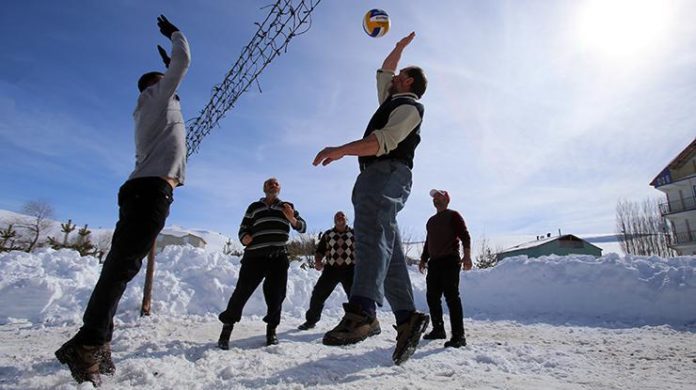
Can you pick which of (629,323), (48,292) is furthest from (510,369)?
(48,292)

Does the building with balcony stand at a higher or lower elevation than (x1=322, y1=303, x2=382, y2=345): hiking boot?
higher

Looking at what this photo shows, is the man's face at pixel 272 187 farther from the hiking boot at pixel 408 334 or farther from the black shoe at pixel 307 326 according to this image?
the hiking boot at pixel 408 334

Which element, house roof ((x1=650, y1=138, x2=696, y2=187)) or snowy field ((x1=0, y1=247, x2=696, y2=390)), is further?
house roof ((x1=650, y1=138, x2=696, y2=187))

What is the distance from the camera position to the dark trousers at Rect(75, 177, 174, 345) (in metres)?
2.39

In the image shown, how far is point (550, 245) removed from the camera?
137 ft

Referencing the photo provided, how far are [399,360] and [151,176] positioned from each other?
7.07 ft

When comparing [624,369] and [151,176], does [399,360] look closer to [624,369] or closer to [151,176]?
[151,176]

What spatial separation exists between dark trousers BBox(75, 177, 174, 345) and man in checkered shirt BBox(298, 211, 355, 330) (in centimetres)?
394

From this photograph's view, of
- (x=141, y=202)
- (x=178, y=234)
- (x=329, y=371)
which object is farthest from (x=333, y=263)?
(x=178, y=234)

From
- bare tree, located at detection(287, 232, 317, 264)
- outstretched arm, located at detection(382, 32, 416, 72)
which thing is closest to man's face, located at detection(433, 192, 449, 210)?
outstretched arm, located at detection(382, 32, 416, 72)

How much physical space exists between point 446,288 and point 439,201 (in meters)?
1.30

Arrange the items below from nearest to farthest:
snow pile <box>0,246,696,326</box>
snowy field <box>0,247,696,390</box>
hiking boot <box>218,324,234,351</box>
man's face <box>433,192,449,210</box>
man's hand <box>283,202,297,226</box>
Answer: snowy field <box>0,247,696,390</box>, hiking boot <box>218,324,234,351</box>, man's hand <box>283,202,297,226</box>, man's face <box>433,192,449,210</box>, snow pile <box>0,246,696,326</box>

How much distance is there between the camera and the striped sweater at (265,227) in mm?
4574

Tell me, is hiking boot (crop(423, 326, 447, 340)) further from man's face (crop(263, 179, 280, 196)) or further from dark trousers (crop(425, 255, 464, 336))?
man's face (crop(263, 179, 280, 196))
